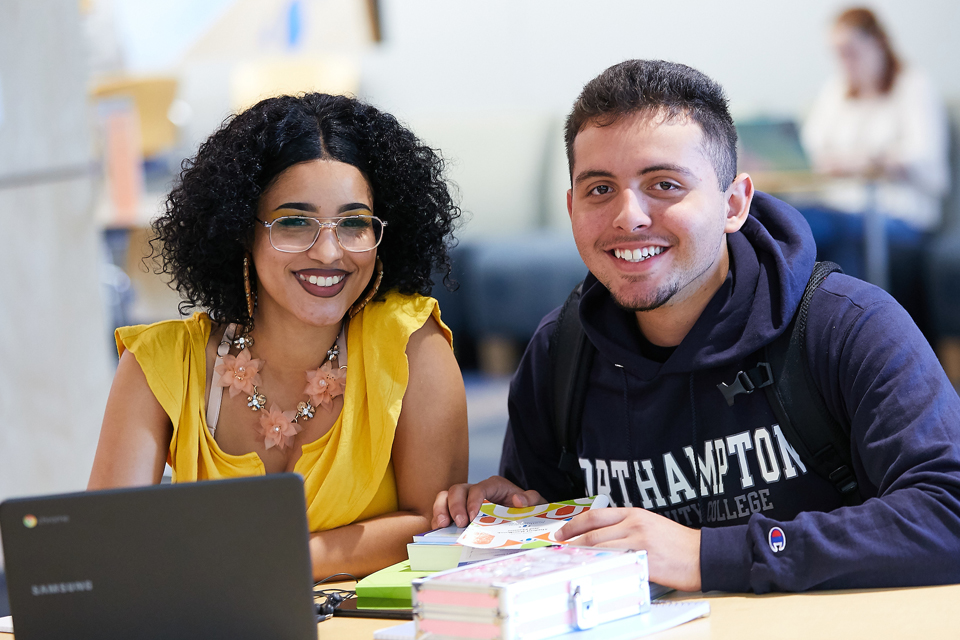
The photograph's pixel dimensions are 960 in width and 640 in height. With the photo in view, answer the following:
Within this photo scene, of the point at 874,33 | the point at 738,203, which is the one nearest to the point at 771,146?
the point at 874,33

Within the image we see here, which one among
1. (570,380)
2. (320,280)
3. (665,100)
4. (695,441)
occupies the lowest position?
(695,441)

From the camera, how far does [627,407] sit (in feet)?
5.45

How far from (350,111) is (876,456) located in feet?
3.52

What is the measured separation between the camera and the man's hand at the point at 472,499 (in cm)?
151

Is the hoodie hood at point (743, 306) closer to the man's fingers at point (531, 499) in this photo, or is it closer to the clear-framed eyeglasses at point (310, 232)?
the man's fingers at point (531, 499)

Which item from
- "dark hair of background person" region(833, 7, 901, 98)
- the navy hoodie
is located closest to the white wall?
the navy hoodie

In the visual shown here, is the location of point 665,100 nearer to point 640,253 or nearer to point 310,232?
point 640,253

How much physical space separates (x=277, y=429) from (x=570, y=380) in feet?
1.70

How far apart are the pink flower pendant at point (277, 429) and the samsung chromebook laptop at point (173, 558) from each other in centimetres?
69

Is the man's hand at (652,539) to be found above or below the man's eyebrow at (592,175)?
below

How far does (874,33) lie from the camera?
420cm

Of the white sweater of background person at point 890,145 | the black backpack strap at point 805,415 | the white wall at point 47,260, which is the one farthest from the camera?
the white sweater of background person at point 890,145

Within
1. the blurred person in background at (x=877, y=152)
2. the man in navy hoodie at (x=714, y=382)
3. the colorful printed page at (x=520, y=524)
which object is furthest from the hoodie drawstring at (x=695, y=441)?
the blurred person in background at (x=877, y=152)

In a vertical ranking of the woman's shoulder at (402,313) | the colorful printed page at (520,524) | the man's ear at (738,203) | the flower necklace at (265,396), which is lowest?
the colorful printed page at (520,524)
